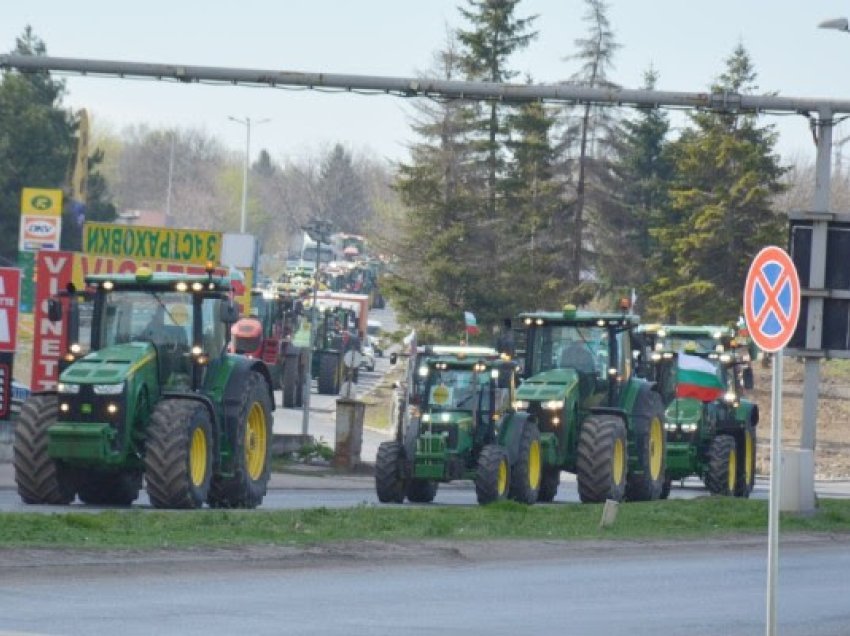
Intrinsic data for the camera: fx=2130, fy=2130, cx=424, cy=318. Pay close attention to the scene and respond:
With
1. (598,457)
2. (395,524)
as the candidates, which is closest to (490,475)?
(598,457)

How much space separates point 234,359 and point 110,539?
7059 millimetres

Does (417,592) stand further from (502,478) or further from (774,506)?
(502,478)

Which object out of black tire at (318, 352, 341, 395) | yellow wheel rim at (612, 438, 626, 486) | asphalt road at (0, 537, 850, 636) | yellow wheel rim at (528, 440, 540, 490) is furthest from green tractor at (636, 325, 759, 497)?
black tire at (318, 352, 341, 395)

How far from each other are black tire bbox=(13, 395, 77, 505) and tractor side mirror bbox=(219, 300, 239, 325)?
2203 mm

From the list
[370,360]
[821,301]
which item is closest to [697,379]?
[821,301]

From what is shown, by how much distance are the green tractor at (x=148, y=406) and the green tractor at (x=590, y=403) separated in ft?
20.1

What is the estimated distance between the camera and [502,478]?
29969mm

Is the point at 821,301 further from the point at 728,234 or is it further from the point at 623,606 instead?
the point at 728,234

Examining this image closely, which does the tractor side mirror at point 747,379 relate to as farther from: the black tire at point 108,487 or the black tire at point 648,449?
the black tire at point 108,487

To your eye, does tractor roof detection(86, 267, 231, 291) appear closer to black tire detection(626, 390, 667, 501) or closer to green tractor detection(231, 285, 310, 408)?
black tire detection(626, 390, 667, 501)

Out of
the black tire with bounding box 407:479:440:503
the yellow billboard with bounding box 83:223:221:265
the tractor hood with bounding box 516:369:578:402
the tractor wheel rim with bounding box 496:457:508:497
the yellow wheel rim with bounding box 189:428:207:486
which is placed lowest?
the black tire with bounding box 407:479:440:503

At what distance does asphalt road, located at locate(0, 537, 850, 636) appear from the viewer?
1488 centimetres

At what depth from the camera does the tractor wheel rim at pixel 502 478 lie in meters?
29.7

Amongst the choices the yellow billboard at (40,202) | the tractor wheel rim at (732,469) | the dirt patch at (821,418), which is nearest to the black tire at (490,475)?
the tractor wheel rim at (732,469)
